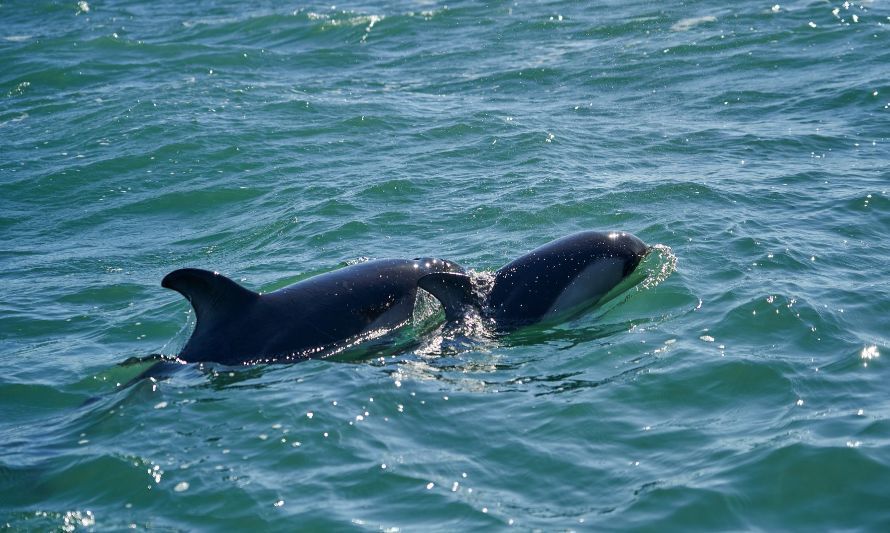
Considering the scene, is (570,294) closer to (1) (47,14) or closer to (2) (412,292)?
(2) (412,292)

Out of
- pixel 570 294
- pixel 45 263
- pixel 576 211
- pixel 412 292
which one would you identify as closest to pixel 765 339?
pixel 570 294

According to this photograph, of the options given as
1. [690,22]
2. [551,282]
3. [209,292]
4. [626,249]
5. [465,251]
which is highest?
[690,22]

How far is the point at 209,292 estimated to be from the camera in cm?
1061

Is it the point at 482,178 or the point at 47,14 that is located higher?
the point at 47,14

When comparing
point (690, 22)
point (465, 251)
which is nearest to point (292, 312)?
point (465, 251)

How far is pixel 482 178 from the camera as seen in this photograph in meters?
17.7

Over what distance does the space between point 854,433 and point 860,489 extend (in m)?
0.84

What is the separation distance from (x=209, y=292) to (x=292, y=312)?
2.85 feet

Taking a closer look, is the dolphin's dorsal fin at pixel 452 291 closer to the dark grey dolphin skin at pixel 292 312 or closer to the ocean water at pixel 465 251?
the ocean water at pixel 465 251

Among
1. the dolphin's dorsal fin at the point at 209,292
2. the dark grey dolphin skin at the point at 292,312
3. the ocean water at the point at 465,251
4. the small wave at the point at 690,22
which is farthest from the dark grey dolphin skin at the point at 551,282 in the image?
the small wave at the point at 690,22

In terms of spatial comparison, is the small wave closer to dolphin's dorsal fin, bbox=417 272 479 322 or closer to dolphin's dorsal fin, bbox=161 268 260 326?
dolphin's dorsal fin, bbox=417 272 479 322

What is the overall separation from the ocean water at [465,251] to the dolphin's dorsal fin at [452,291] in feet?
1.15

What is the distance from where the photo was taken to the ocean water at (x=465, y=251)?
27.7 ft

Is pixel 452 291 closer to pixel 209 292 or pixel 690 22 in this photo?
pixel 209 292
